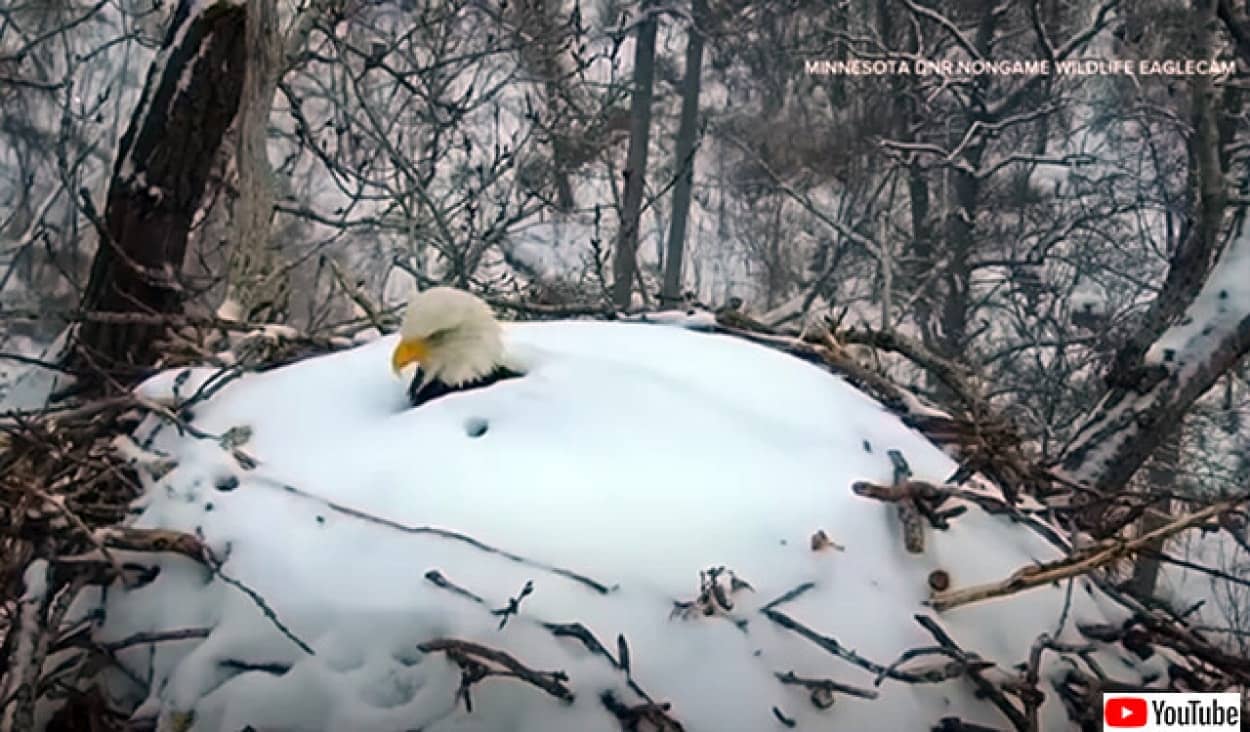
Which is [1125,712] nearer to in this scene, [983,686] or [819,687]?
[983,686]

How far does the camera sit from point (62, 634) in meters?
0.96

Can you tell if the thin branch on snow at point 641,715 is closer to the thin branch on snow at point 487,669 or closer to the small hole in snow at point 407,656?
the thin branch on snow at point 487,669

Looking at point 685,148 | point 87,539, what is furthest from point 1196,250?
point 685,148

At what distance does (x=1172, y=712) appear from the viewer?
39.2 inches

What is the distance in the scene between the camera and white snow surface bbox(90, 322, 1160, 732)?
85 centimetres

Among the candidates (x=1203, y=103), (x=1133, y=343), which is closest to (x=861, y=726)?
(x=1133, y=343)

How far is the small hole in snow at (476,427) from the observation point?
3.42 ft

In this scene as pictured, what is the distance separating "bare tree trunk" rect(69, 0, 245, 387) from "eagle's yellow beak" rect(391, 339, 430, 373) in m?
1.05

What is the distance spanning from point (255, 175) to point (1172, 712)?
84.6 inches

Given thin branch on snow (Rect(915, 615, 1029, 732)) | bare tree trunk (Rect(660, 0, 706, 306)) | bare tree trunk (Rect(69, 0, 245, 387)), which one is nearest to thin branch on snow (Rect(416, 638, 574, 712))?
thin branch on snow (Rect(915, 615, 1029, 732))

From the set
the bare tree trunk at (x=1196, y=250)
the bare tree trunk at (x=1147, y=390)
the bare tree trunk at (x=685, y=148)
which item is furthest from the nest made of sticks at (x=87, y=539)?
the bare tree trunk at (x=685, y=148)

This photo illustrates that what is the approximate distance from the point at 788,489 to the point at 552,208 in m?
4.55

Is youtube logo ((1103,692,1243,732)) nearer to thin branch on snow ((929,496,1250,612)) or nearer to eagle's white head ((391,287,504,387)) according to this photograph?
thin branch on snow ((929,496,1250,612))

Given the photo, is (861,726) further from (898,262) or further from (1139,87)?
(898,262)
